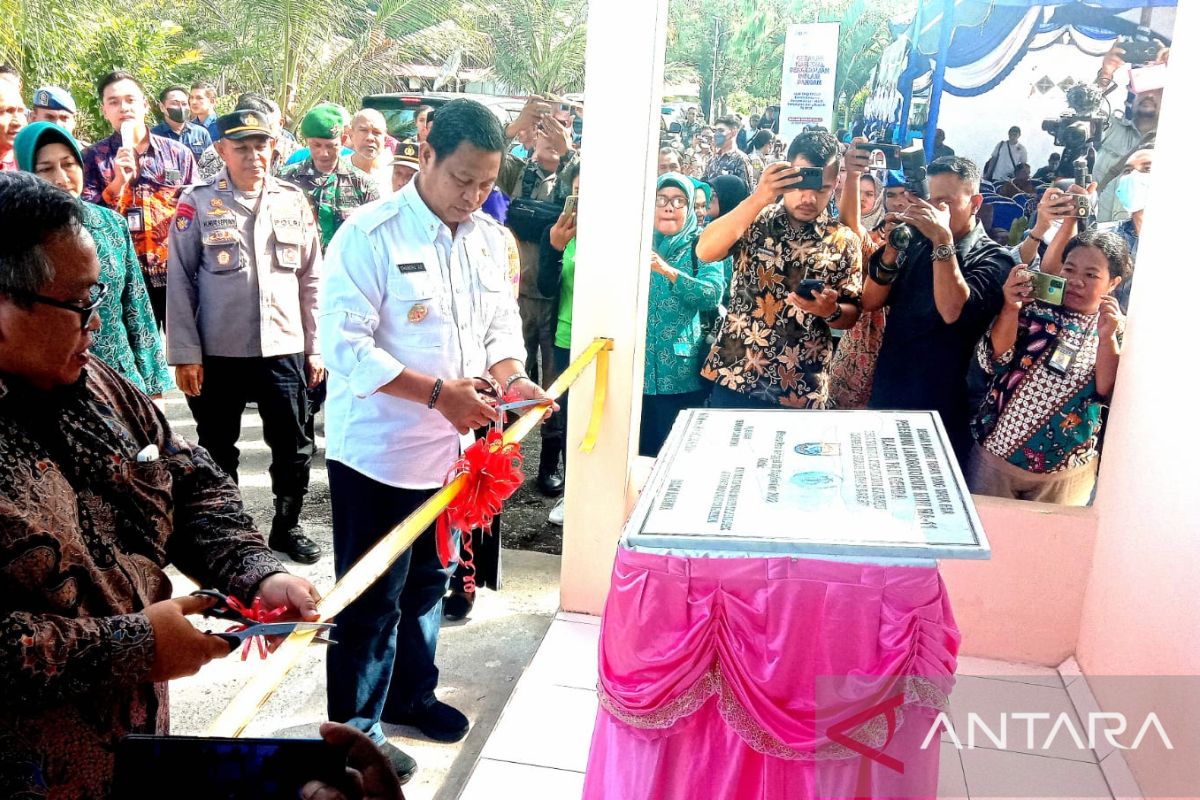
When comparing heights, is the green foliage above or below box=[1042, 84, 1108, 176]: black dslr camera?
above

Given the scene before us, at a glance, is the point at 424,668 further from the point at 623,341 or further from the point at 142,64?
the point at 142,64

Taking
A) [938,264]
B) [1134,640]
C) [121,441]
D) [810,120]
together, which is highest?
[810,120]

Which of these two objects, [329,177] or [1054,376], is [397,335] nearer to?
[1054,376]

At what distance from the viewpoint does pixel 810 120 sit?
11.9ft

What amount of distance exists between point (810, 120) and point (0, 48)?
11085 millimetres

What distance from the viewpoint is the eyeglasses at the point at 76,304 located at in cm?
128

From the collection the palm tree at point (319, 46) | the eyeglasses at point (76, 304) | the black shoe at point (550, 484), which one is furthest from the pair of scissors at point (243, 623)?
the palm tree at point (319, 46)

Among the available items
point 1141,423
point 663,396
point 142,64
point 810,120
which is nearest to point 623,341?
point 663,396

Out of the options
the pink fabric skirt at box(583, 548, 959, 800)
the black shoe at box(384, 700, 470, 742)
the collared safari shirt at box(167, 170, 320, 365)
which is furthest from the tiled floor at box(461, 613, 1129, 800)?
the collared safari shirt at box(167, 170, 320, 365)

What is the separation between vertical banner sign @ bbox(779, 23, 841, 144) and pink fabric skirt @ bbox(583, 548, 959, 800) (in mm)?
2265

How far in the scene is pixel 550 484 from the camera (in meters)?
5.40

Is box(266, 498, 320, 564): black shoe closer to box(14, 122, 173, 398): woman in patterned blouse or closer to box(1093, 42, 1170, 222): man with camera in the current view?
box(14, 122, 173, 398): woman in patterned blouse

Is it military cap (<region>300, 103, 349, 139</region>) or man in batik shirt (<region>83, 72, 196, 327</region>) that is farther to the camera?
military cap (<region>300, 103, 349, 139</region>)

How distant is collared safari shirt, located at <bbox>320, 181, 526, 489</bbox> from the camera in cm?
242
